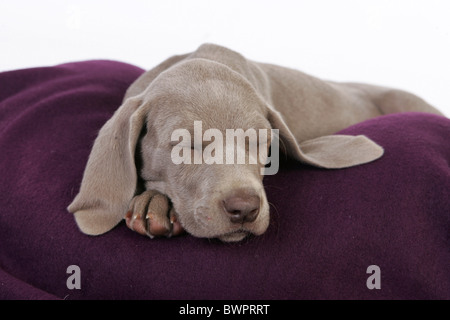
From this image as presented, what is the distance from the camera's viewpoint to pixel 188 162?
8.04 feet

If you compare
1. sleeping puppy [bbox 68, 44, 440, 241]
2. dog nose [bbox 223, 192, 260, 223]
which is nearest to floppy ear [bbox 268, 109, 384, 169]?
sleeping puppy [bbox 68, 44, 440, 241]

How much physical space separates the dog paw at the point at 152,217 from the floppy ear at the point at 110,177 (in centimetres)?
7

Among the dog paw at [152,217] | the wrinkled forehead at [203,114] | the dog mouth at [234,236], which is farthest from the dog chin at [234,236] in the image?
the wrinkled forehead at [203,114]

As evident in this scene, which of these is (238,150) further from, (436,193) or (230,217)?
(436,193)

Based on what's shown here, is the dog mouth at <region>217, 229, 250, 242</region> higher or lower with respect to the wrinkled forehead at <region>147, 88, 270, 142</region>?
lower

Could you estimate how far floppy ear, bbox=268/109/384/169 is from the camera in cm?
271

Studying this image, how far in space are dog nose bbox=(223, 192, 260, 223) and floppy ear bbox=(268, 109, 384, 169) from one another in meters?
0.67

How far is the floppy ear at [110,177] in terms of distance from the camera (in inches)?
96.3

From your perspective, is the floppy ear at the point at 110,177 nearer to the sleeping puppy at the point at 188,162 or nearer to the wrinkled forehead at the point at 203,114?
the sleeping puppy at the point at 188,162

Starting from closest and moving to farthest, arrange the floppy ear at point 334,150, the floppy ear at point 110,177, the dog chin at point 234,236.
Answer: the dog chin at point 234,236
the floppy ear at point 110,177
the floppy ear at point 334,150

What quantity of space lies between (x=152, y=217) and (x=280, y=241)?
57 centimetres

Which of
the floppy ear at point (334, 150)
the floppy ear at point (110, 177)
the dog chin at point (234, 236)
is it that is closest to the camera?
the dog chin at point (234, 236)

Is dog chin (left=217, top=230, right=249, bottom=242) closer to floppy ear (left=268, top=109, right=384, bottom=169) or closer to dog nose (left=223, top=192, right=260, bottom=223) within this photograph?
dog nose (left=223, top=192, right=260, bottom=223)

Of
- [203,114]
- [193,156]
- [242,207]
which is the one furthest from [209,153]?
[242,207]
